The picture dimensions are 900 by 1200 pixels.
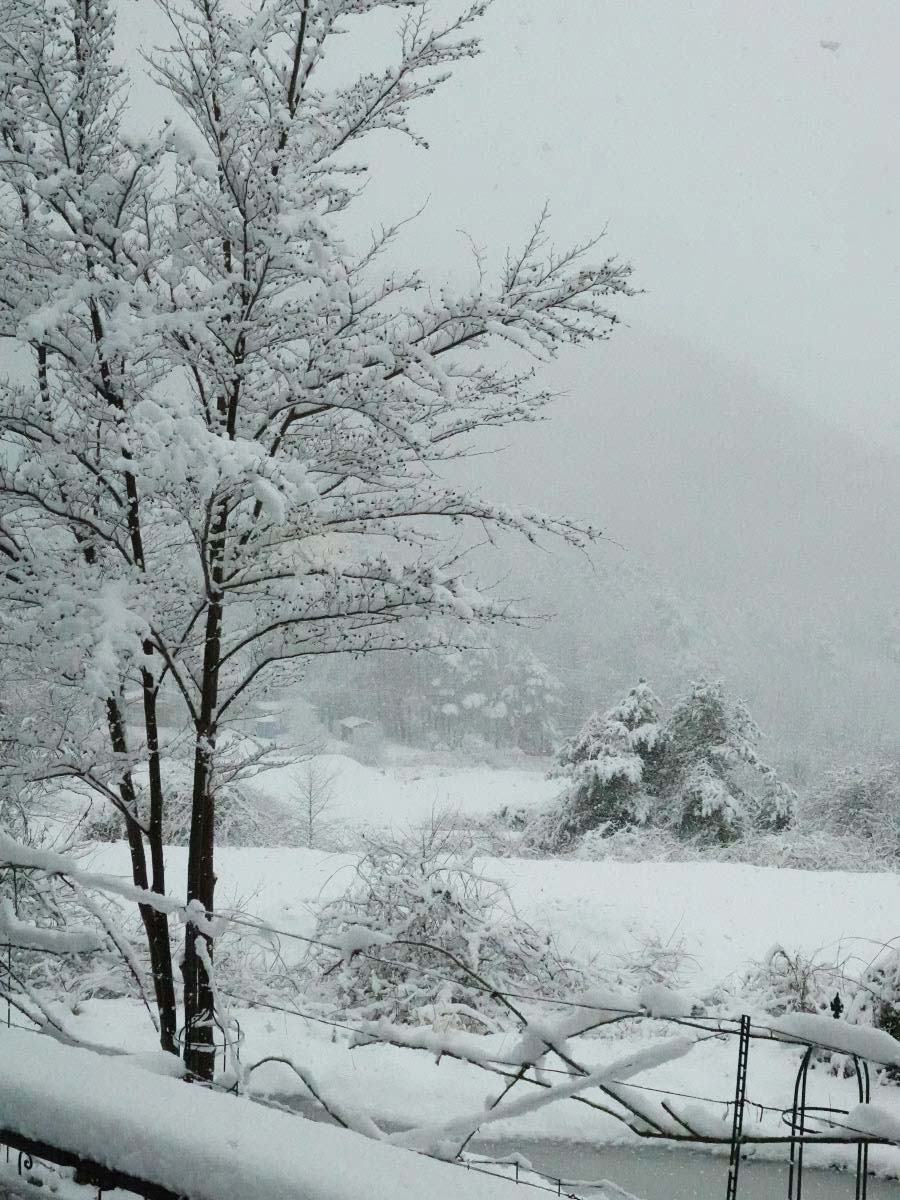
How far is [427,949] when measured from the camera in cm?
639

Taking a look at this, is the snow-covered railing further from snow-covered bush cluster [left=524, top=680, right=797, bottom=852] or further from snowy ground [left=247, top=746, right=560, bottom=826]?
snowy ground [left=247, top=746, right=560, bottom=826]

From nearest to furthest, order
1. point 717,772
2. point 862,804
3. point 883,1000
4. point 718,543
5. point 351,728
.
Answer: point 883,1000, point 717,772, point 862,804, point 351,728, point 718,543

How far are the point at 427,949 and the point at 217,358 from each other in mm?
4597

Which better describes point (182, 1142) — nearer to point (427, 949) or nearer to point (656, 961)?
point (427, 949)

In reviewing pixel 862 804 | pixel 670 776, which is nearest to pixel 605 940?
A: pixel 670 776

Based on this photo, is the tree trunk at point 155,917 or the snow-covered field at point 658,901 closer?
the tree trunk at point 155,917

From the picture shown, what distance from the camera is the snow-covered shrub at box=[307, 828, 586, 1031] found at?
6043mm

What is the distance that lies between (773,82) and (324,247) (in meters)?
199

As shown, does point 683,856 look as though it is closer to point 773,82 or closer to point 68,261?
point 68,261

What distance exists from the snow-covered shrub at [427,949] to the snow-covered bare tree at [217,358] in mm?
2336

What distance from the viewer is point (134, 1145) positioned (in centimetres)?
96

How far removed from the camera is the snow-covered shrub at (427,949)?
19.8 ft

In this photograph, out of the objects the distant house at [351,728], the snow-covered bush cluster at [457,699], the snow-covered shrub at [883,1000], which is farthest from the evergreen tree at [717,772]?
the distant house at [351,728]

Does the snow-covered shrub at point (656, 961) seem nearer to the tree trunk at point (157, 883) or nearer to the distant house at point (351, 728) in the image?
the tree trunk at point (157, 883)
